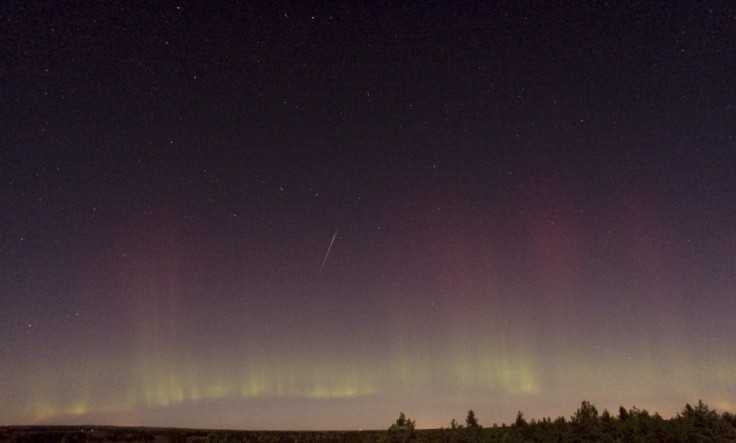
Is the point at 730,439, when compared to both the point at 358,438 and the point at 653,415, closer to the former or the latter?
the point at 653,415

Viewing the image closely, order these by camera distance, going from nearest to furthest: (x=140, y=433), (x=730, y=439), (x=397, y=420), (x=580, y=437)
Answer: (x=397, y=420)
(x=730, y=439)
(x=580, y=437)
(x=140, y=433)

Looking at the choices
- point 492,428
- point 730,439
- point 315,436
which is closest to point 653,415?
point 730,439

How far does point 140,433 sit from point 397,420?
33064mm

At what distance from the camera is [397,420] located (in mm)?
22391

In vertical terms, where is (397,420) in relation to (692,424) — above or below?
above

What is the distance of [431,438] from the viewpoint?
29.5m

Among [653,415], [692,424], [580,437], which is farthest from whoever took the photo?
[653,415]

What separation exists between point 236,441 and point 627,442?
2729 cm

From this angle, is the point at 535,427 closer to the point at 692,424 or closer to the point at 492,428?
the point at 492,428

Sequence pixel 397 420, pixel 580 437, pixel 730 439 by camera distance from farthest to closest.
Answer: pixel 580 437 → pixel 730 439 → pixel 397 420

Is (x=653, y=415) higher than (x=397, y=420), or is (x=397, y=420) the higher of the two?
(x=397, y=420)

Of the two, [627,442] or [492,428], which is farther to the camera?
[492,428]

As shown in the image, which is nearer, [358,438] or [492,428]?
[492,428]

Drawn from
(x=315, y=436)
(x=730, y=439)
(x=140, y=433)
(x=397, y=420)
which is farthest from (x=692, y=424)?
(x=140, y=433)
